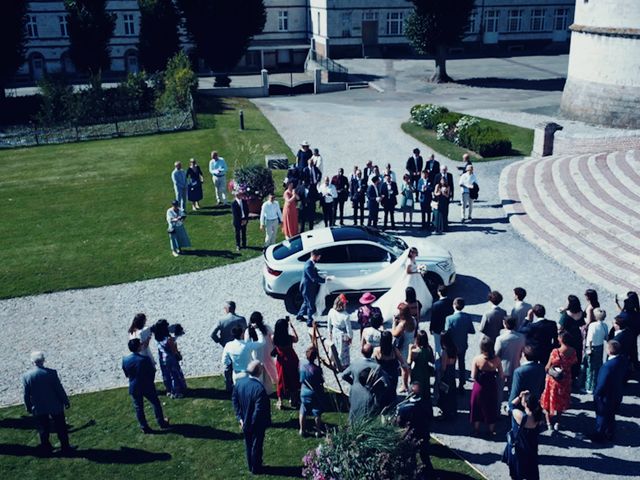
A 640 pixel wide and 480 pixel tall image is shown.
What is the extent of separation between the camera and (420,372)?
11.1 metres

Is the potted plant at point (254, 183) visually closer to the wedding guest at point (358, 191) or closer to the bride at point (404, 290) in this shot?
the wedding guest at point (358, 191)

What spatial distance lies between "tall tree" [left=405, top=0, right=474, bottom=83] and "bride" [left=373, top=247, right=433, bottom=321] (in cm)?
3473

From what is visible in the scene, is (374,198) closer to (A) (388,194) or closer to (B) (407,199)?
(A) (388,194)

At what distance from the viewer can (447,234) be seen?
2052 centimetres

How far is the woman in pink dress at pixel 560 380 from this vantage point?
36.5 ft

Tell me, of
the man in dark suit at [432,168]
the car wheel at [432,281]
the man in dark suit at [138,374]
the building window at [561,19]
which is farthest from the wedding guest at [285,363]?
the building window at [561,19]

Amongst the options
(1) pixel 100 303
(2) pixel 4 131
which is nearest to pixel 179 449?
(1) pixel 100 303

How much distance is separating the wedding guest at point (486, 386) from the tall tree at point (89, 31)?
1775 inches

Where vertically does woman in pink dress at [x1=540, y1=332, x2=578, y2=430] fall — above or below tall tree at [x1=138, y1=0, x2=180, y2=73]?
below

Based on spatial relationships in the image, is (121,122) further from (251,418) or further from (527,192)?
(251,418)

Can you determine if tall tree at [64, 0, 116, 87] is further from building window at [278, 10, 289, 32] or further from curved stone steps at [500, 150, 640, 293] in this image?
curved stone steps at [500, 150, 640, 293]

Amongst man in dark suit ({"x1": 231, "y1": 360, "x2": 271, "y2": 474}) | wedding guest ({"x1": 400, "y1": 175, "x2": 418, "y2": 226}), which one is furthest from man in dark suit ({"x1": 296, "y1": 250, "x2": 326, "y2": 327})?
wedding guest ({"x1": 400, "y1": 175, "x2": 418, "y2": 226})

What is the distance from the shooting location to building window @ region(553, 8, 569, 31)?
2484 inches

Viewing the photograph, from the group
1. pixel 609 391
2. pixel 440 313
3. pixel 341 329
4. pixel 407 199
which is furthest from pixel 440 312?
pixel 407 199
